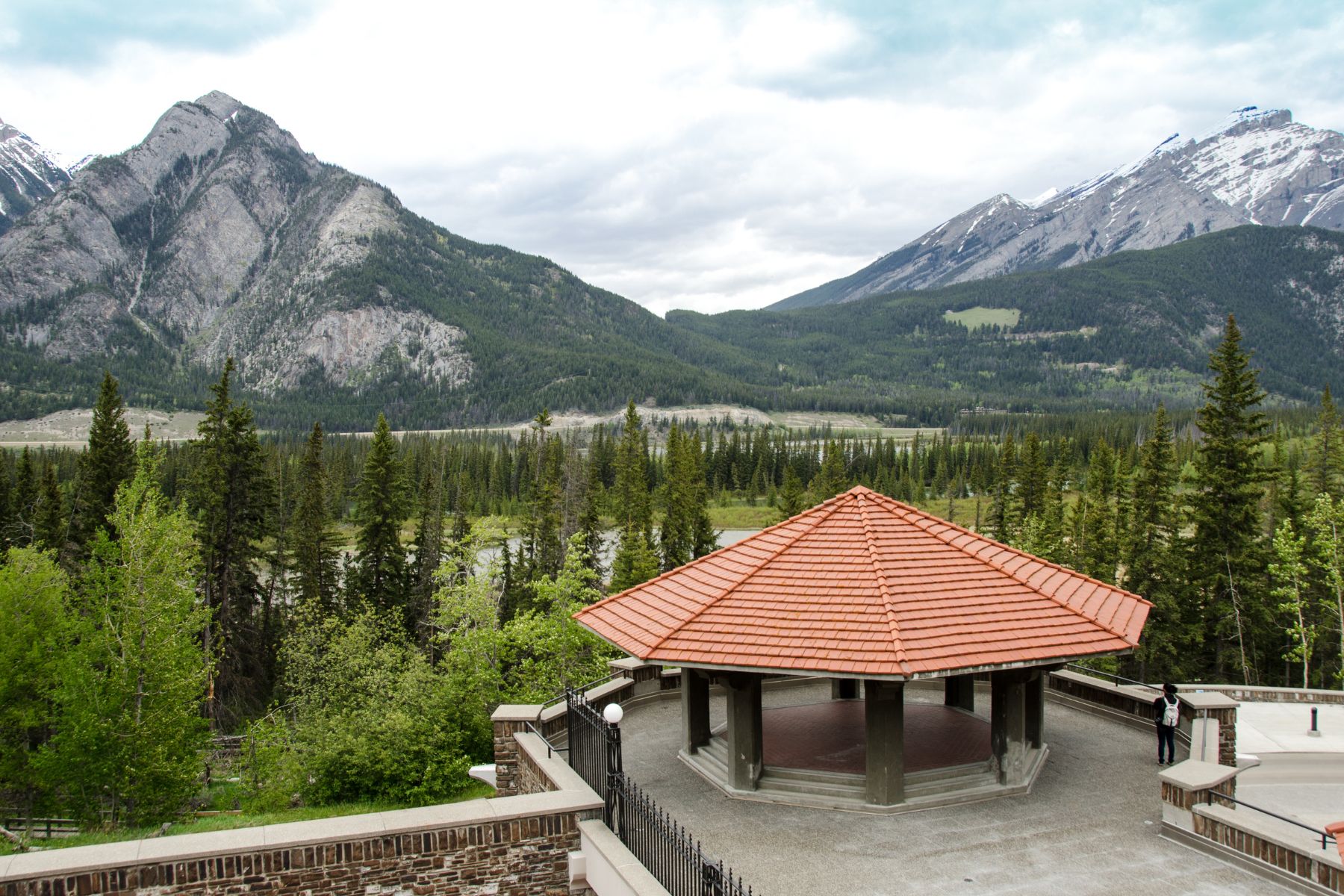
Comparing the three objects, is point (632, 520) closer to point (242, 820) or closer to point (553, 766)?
point (242, 820)

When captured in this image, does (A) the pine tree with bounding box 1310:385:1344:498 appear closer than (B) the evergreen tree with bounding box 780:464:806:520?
Yes

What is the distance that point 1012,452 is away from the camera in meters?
79.0

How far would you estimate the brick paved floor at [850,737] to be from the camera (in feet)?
46.8

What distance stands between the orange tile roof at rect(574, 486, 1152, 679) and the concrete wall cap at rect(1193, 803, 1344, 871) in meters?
2.58

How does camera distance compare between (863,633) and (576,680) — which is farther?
(576,680)

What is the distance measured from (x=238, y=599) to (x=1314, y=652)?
56.5 metres

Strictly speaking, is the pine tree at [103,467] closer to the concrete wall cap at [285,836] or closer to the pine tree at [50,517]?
the pine tree at [50,517]

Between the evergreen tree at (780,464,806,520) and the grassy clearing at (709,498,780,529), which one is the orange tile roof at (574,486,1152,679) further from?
the grassy clearing at (709,498,780,529)

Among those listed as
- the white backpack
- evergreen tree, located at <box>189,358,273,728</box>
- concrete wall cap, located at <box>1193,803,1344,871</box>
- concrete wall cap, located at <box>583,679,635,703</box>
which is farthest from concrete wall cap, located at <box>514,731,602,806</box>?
evergreen tree, located at <box>189,358,273,728</box>

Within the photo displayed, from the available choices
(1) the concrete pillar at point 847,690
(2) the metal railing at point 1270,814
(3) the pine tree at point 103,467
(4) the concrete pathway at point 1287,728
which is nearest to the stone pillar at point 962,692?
(1) the concrete pillar at point 847,690

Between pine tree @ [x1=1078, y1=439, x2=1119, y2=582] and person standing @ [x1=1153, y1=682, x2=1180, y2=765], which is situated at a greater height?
person standing @ [x1=1153, y1=682, x2=1180, y2=765]

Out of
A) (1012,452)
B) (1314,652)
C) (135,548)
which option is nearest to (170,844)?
(135,548)

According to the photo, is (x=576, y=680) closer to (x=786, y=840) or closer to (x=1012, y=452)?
(x=786, y=840)

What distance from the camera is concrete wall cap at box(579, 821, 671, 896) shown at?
10.0m
